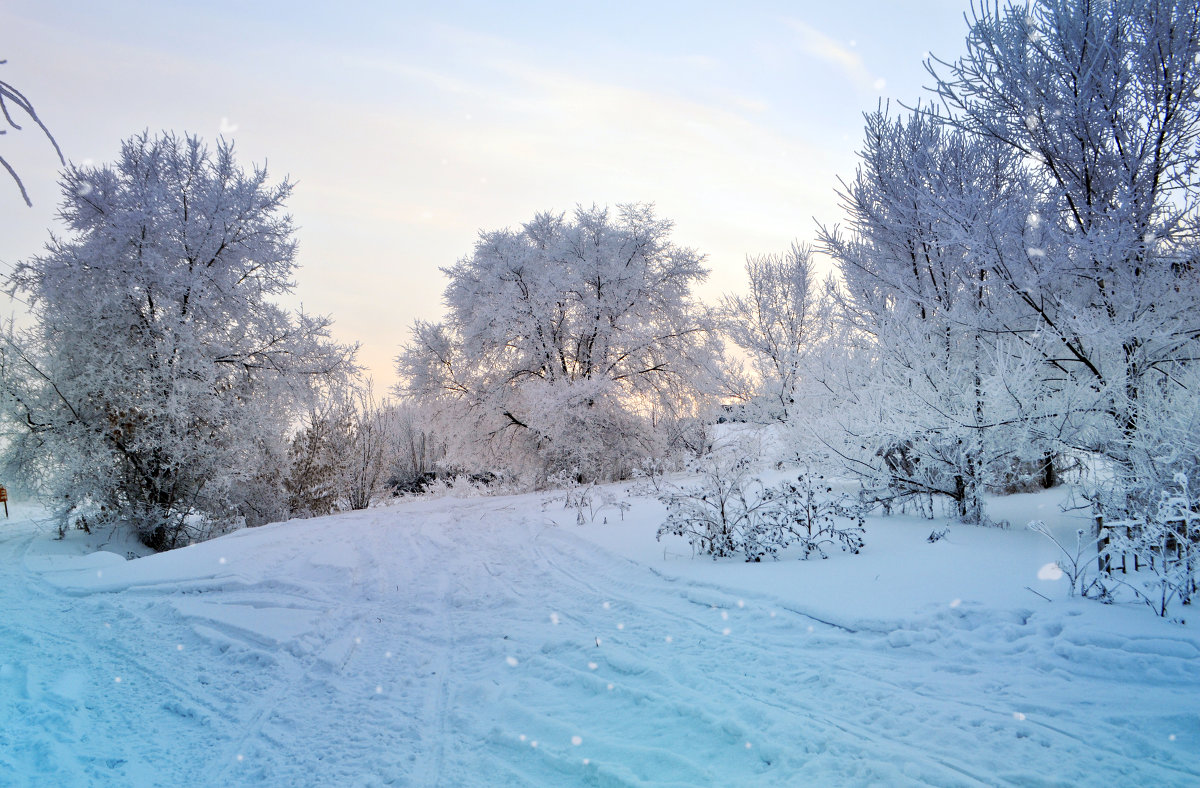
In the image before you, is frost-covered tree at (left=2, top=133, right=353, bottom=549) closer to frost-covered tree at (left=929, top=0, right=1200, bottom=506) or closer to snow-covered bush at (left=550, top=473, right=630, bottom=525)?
snow-covered bush at (left=550, top=473, right=630, bottom=525)

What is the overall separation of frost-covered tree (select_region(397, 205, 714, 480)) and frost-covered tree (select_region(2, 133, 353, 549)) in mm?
6560

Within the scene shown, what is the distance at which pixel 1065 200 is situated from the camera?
609cm

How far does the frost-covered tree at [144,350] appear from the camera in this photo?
10781mm

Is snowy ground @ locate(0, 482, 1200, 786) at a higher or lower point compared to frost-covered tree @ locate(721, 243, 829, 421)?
lower

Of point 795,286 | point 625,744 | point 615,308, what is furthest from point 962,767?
point 795,286

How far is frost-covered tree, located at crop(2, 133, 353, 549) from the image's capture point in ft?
35.4

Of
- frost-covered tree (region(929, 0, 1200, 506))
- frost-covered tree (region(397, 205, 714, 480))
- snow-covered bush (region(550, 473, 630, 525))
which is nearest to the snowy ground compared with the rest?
frost-covered tree (region(929, 0, 1200, 506))

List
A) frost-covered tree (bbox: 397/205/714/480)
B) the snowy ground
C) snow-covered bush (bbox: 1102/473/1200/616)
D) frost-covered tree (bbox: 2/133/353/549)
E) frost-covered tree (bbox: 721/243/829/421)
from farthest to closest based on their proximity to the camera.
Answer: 1. frost-covered tree (bbox: 721/243/829/421)
2. frost-covered tree (bbox: 397/205/714/480)
3. frost-covered tree (bbox: 2/133/353/549)
4. snow-covered bush (bbox: 1102/473/1200/616)
5. the snowy ground

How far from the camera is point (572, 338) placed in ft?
60.6

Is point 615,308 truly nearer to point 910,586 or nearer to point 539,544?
point 539,544

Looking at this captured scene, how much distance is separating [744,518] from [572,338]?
12.6 metres

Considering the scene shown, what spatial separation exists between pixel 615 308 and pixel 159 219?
11.4 metres

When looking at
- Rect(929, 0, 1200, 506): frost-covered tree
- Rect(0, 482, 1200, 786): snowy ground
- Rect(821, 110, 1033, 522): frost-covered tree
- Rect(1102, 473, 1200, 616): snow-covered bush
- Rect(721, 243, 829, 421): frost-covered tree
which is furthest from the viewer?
Rect(721, 243, 829, 421): frost-covered tree

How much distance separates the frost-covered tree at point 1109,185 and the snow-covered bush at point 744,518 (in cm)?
265
